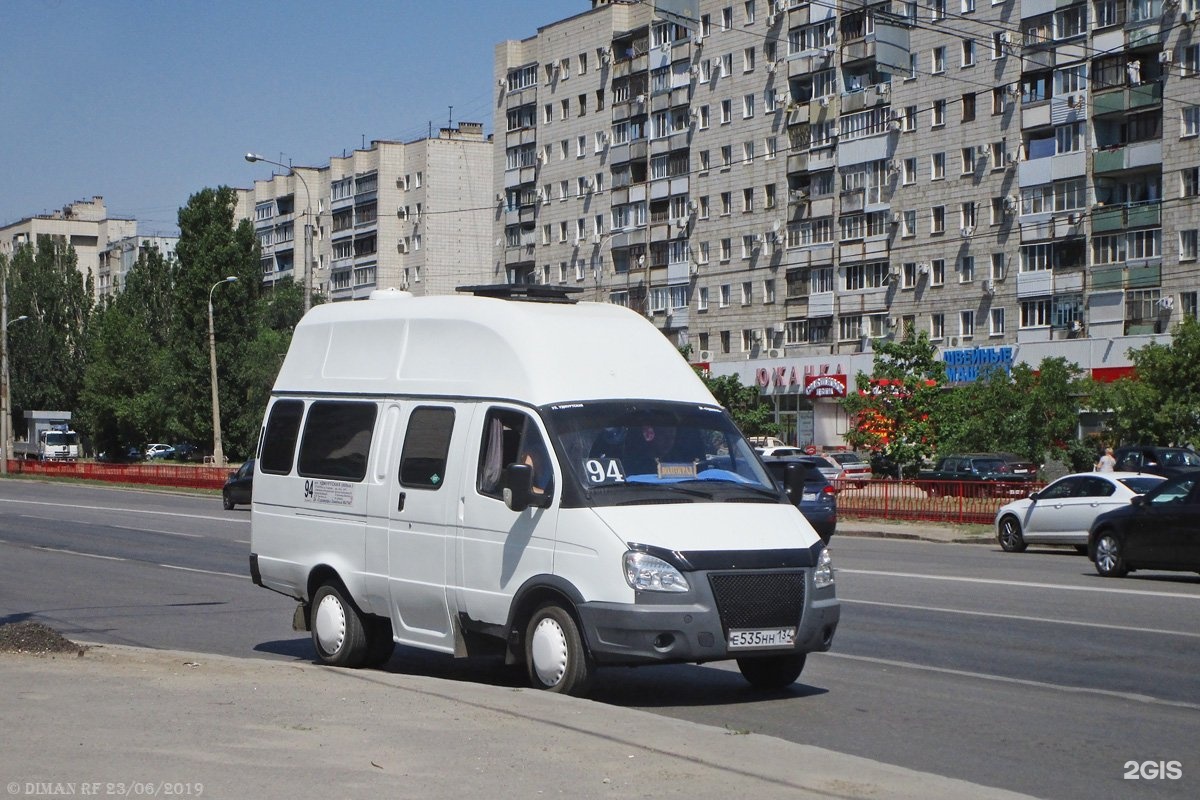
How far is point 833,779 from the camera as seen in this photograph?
694 centimetres

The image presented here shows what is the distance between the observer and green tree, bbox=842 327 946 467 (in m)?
43.4

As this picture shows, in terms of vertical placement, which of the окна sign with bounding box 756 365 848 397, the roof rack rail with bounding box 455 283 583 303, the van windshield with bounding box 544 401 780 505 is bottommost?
the van windshield with bounding box 544 401 780 505

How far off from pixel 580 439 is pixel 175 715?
304cm

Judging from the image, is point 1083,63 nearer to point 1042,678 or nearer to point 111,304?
point 1042,678

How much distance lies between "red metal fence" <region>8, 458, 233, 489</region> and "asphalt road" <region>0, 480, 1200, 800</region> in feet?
109

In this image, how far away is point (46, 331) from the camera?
106m

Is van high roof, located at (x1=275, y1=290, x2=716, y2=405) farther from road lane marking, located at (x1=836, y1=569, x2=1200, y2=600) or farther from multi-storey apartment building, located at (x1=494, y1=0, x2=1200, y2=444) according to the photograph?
multi-storey apartment building, located at (x1=494, y1=0, x2=1200, y2=444)

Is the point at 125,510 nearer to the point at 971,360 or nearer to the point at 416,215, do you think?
the point at 971,360

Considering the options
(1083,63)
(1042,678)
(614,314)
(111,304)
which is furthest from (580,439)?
(111,304)

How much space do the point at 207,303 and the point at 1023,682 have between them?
69.9 metres

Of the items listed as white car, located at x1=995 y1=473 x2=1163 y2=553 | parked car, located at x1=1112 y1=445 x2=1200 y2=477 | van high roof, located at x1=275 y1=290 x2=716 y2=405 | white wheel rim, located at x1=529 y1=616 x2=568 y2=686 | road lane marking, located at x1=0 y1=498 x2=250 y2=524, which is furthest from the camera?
parked car, located at x1=1112 y1=445 x2=1200 y2=477

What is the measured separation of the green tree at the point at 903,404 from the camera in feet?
142

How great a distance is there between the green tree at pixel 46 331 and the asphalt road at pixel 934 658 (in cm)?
8624

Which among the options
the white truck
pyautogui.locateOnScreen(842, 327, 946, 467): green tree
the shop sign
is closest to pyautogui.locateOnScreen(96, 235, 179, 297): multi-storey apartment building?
the white truck
